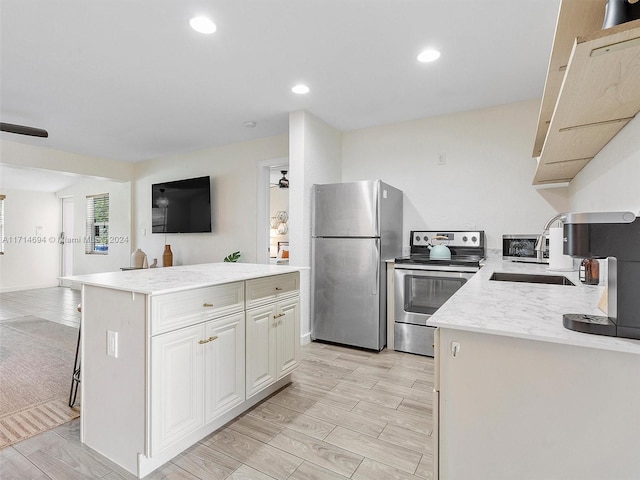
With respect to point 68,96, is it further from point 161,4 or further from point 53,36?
point 161,4

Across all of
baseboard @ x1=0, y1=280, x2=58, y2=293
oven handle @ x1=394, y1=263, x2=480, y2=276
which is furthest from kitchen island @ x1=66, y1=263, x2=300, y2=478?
baseboard @ x1=0, y1=280, x2=58, y2=293

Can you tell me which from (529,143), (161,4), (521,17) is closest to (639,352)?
(521,17)

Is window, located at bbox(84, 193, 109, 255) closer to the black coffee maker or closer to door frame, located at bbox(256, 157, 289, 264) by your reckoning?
door frame, located at bbox(256, 157, 289, 264)

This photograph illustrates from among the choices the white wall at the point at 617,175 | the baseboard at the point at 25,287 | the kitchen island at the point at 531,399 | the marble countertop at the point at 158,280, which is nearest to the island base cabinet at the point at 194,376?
the marble countertop at the point at 158,280

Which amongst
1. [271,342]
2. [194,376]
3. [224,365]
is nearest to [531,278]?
[271,342]

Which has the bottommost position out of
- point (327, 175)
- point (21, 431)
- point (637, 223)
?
point (21, 431)

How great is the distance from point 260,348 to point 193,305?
2.09 ft

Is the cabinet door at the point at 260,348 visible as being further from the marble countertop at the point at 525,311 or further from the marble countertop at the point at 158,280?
the marble countertop at the point at 525,311

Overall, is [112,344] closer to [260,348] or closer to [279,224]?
[260,348]

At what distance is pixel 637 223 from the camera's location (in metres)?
0.81

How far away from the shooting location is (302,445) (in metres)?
1.79

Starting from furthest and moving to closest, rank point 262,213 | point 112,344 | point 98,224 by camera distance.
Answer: point 98,224
point 262,213
point 112,344

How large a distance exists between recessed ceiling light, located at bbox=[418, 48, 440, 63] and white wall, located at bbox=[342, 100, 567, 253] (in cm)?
127

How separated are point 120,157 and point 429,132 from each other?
5.08m
